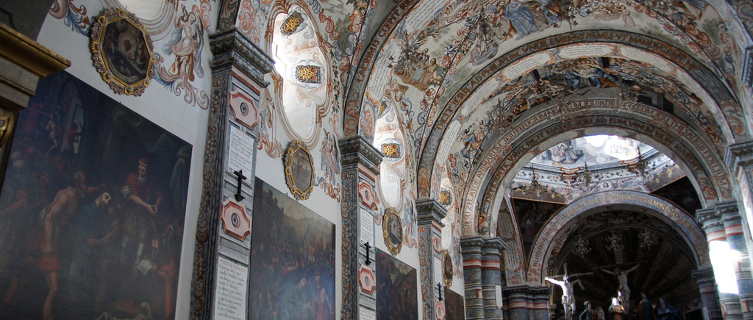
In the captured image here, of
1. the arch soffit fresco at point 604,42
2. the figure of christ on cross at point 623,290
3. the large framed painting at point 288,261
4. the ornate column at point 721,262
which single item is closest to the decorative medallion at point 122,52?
the large framed painting at point 288,261

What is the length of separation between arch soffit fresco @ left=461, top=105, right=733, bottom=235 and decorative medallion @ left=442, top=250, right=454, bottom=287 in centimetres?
172

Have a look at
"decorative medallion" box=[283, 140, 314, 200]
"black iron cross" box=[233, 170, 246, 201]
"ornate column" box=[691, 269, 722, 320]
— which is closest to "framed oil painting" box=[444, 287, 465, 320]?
"decorative medallion" box=[283, 140, 314, 200]

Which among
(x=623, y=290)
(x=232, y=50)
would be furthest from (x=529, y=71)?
(x=623, y=290)

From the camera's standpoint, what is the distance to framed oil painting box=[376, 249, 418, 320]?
1036 cm

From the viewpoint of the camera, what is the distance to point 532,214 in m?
23.6

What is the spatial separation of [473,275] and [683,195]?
1145cm

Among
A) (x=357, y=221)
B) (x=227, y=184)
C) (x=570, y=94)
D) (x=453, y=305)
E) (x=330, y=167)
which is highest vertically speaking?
(x=570, y=94)

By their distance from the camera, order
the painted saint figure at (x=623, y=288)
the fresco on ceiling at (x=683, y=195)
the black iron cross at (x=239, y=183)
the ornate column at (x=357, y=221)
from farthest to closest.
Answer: the painted saint figure at (x=623, y=288) → the fresco on ceiling at (x=683, y=195) → the ornate column at (x=357, y=221) → the black iron cross at (x=239, y=183)

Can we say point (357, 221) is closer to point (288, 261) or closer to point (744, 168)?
point (288, 261)

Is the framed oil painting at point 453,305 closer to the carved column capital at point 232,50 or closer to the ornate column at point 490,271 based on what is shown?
the ornate column at point 490,271

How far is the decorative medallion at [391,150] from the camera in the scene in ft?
41.2

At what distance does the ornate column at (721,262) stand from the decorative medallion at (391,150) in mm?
8420

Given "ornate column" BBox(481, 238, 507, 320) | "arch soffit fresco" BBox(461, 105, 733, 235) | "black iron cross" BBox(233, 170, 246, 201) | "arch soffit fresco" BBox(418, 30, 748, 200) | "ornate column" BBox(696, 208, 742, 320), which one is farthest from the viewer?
"ornate column" BBox(481, 238, 507, 320)

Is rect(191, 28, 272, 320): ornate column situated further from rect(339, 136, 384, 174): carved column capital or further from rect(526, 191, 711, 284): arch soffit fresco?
rect(526, 191, 711, 284): arch soffit fresco
